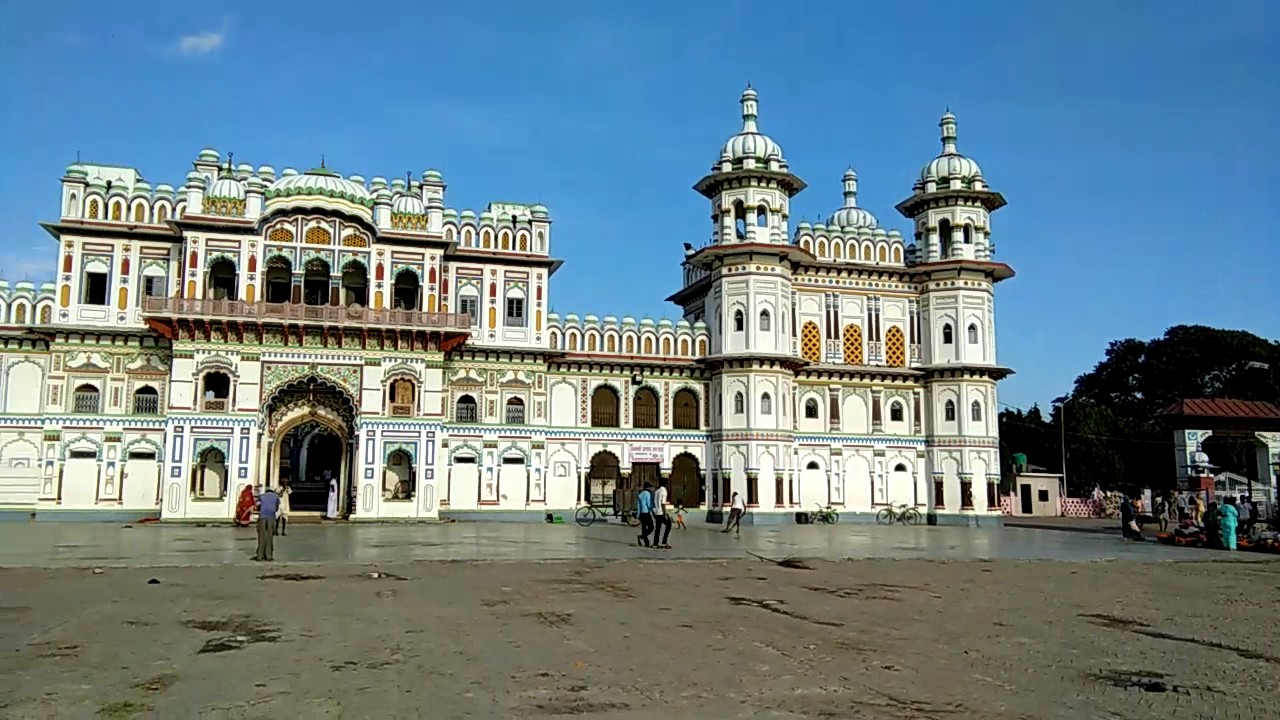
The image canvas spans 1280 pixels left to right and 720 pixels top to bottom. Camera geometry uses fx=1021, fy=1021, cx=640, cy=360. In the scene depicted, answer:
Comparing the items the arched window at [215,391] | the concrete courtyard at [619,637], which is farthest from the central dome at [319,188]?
the concrete courtyard at [619,637]

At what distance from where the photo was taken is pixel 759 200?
131 ft

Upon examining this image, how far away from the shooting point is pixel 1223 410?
38.8 meters

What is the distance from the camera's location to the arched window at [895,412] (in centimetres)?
4172

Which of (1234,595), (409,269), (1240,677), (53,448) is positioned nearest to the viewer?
(1240,677)

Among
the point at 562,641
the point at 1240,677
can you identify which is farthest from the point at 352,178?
the point at 1240,677

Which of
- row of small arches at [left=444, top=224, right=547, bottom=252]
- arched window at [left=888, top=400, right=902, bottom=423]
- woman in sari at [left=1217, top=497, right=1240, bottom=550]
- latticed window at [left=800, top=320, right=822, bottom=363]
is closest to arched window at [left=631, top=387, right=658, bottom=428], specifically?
latticed window at [left=800, top=320, right=822, bottom=363]

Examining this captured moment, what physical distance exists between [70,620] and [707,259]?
30.9 m

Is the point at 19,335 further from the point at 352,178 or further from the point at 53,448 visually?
the point at 352,178

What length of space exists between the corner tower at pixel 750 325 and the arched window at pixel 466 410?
9149 millimetres

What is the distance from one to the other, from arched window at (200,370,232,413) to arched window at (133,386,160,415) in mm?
2242

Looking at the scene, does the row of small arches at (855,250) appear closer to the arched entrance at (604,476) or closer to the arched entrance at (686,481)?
the arched entrance at (686,481)

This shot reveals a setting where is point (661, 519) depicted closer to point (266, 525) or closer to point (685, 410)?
point (266, 525)

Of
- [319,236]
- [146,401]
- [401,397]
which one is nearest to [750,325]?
[401,397]

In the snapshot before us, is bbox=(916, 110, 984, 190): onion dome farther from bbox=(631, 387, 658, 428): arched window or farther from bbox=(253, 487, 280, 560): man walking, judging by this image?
bbox=(253, 487, 280, 560): man walking
